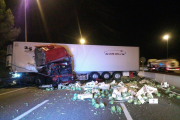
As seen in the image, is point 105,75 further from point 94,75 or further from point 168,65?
point 168,65

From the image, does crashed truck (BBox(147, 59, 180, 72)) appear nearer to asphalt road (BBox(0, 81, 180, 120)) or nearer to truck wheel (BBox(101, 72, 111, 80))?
truck wheel (BBox(101, 72, 111, 80))

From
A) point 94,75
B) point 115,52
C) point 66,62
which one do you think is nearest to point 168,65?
point 115,52

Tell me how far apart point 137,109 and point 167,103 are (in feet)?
5.81

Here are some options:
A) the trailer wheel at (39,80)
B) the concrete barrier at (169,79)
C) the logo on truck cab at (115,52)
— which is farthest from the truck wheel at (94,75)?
the concrete barrier at (169,79)

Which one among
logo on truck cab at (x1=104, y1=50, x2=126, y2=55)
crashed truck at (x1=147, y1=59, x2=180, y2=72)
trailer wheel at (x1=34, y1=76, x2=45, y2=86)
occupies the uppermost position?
logo on truck cab at (x1=104, y1=50, x2=126, y2=55)

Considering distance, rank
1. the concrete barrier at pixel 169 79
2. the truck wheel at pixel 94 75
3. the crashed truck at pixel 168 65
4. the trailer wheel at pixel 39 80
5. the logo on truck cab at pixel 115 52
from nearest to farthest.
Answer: the concrete barrier at pixel 169 79 → the trailer wheel at pixel 39 80 → the truck wheel at pixel 94 75 → the logo on truck cab at pixel 115 52 → the crashed truck at pixel 168 65

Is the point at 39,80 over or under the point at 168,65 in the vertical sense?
under

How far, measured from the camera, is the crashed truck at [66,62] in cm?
978

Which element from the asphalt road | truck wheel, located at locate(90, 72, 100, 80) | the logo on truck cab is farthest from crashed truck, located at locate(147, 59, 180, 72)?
the asphalt road

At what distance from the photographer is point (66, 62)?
10.0 metres

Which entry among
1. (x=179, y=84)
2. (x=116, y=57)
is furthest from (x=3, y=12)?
(x=179, y=84)

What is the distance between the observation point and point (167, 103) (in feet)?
18.0

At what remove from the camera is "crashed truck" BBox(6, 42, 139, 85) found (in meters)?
9.78

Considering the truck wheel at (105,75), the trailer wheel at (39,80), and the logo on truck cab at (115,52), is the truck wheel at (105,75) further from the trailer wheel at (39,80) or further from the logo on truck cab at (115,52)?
the trailer wheel at (39,80)
